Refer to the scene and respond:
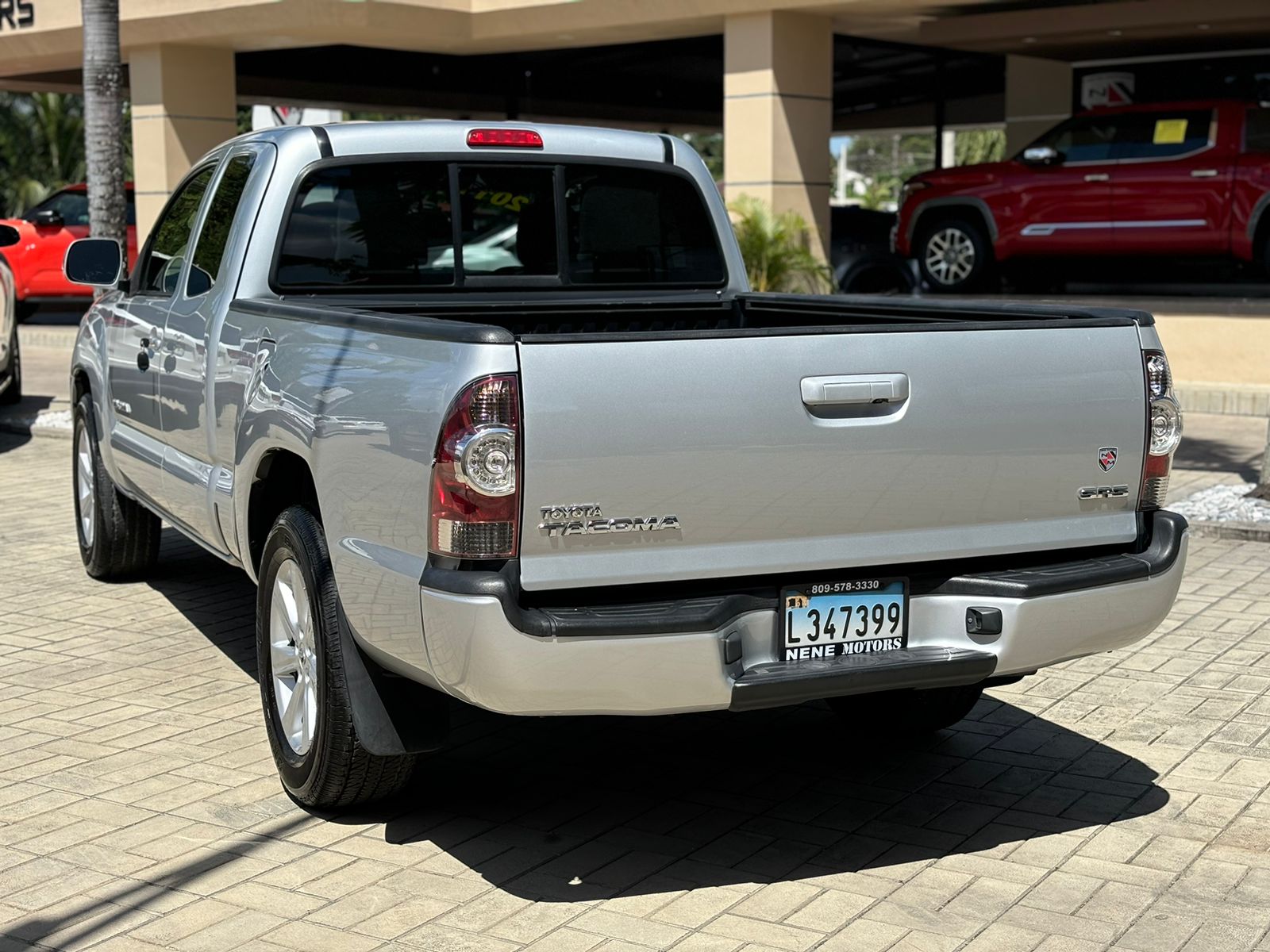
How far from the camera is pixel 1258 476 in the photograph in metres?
10.7

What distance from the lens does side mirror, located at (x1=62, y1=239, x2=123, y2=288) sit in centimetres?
701

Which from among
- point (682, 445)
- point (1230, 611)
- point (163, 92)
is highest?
point (163, 92)

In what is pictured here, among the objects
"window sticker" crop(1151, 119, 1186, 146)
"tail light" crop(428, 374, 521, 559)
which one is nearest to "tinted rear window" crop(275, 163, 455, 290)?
"tail light" crop(428, 374, 521, 559)

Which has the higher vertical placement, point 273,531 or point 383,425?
point 383,425

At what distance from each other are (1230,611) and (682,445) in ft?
14.1

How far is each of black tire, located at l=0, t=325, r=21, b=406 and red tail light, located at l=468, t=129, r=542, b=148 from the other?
8226 mm

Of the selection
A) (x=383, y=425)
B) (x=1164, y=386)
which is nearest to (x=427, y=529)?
(x=383, y=425)

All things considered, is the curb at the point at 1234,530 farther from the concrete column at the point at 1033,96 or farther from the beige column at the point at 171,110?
the beige column at the point at 171,110

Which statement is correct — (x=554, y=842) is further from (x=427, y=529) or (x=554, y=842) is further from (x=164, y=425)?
(x=164, y=425)

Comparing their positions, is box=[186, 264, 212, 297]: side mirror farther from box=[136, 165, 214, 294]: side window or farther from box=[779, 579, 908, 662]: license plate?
box=[779, 579, 908, 662]: license plate

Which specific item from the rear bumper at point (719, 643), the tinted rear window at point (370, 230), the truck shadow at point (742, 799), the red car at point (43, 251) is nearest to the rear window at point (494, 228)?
the tinted rear window at point (370, 230)

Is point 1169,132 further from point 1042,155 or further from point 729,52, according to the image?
point 729,52

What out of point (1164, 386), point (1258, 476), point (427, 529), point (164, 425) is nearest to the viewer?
point (427, 529)

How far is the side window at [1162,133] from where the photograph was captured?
15539 mm
